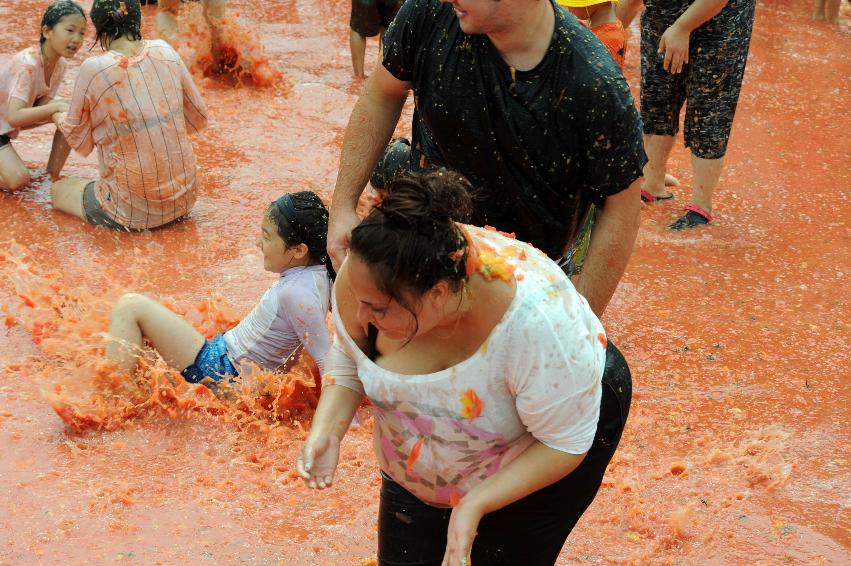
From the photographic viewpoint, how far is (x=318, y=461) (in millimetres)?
2066

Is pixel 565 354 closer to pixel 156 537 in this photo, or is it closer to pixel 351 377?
pixel 351 377

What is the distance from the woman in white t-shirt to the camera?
180 centimetres

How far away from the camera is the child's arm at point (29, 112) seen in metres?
5.61

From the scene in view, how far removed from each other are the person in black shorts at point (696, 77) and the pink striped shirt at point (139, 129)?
2642 mm

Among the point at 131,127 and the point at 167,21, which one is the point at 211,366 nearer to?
the point at 131,127

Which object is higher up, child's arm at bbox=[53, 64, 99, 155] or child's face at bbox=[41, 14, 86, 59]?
child's face at bbox=[41, 14, 86, 59]

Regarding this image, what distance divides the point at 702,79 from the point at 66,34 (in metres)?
3.61

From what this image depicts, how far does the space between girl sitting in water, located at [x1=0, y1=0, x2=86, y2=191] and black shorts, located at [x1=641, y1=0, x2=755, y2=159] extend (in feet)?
10.8

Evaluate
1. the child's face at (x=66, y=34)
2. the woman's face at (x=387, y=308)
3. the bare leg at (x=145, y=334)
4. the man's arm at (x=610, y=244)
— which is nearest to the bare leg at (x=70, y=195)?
the child's face at (x=66, y=34)

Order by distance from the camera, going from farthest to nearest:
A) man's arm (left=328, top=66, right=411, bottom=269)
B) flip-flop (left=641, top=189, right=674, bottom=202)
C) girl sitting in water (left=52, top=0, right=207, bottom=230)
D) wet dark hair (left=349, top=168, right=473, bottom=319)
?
flip-flop (left=641, top=189, right=674, bottom=202)
girl sitting in water (left=52, top=0, right=207, bottom=230)
man's arm (left=328, top=66, right=411, bottom=269)
wet dark hair (left=349, top=168, right=473, bottom=319)

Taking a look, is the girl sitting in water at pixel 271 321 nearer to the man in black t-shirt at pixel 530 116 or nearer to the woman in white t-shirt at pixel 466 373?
the man in black t-shirt at pixel 530 116

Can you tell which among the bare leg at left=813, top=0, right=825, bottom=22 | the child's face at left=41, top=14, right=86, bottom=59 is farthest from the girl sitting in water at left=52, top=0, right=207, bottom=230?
the bare leg at left=813, top=0, right=825, bottom=22

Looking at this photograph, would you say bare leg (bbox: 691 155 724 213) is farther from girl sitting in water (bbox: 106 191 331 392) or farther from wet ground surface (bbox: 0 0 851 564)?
girl sitting in water (bbox: 106 191 331 392)

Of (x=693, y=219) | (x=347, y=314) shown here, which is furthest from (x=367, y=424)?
(x=693, y=219)
